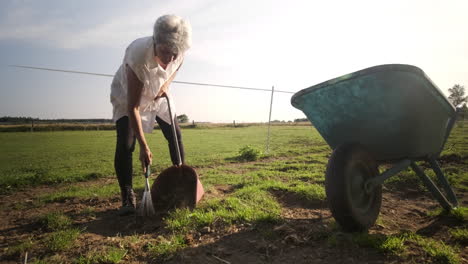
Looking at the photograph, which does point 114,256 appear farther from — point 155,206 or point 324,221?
point 324,221

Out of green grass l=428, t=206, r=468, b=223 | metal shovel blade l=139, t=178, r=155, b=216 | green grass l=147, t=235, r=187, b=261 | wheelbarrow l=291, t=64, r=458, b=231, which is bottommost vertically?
green grass l=147, t=235, r=187, b=261

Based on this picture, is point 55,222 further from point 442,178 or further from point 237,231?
point 442,178

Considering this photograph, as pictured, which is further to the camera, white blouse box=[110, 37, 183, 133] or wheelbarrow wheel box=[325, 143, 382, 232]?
white blouse box=[110, 37, 183, 133]

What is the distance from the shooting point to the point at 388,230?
2414mm

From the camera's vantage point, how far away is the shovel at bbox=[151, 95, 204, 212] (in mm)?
3031

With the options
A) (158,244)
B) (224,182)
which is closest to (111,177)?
(224,182)

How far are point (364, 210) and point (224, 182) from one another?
277cm

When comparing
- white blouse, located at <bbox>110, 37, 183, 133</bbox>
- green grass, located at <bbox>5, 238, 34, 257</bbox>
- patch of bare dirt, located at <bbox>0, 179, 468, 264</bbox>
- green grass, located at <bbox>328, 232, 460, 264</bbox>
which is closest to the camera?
green grass, located at <bbox>328, 232, 460, 264</bbox>

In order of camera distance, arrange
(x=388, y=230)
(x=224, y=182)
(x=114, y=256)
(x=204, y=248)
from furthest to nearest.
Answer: (x=224, y=182) → (x=388, y=230) → (x=204, y=248) → (x=114, y=256)

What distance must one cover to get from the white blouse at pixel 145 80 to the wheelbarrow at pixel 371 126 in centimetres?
161

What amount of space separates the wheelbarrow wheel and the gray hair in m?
1.78

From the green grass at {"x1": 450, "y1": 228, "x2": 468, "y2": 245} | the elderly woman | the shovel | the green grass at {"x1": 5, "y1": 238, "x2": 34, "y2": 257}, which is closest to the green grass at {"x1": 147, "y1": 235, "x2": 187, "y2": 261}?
the shovel

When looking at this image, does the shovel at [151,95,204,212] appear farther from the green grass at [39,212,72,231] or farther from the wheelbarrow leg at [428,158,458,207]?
the wheelbarrow leg at [428,158,458,207]

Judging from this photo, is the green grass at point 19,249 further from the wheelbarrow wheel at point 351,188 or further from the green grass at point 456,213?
the green grass at point 456,213
